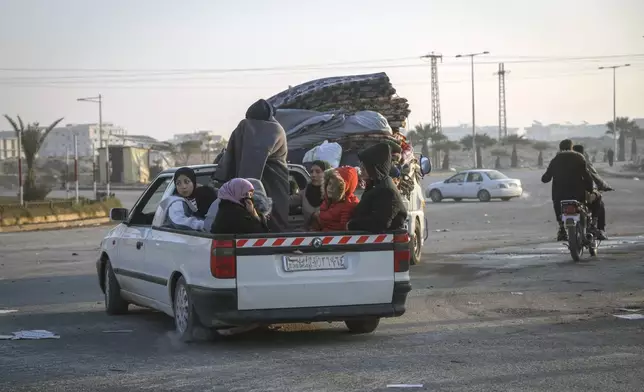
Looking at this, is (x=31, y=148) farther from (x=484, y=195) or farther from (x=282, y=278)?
(x=282, y=278)

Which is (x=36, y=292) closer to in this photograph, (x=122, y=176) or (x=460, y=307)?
(x=460, y=307)

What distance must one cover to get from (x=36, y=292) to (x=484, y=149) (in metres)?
129

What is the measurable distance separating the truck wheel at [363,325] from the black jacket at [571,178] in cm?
804

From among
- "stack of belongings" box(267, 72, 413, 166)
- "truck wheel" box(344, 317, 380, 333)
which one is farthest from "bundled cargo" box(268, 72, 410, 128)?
"truck wheel" box(344, 317, 380, 333)

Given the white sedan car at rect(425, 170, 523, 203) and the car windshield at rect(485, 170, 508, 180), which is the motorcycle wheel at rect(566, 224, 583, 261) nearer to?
the white sedan car at rect(425, 170, 523, 203)

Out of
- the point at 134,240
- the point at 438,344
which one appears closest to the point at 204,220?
the point at 134,240

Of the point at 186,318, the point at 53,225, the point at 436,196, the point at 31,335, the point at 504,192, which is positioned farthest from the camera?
the point at 436,196

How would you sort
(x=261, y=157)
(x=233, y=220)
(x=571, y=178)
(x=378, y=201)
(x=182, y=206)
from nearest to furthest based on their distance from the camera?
(x=233, y=220), (x=378, y=201), (x=182, y=206), (x=261, y=157), (x=571, y=178)

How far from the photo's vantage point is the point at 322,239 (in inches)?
374

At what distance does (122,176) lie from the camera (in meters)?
85.6

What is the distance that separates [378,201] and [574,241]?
7570mm

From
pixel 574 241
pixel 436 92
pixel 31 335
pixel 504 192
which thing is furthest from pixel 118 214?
pixel 436 92

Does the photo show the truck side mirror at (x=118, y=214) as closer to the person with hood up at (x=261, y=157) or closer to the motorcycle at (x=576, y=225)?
the person with hood up at (x=261, y=157)

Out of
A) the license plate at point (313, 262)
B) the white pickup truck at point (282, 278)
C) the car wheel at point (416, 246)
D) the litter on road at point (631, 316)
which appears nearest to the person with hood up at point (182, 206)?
the white pickup truck at point (282, 278)
